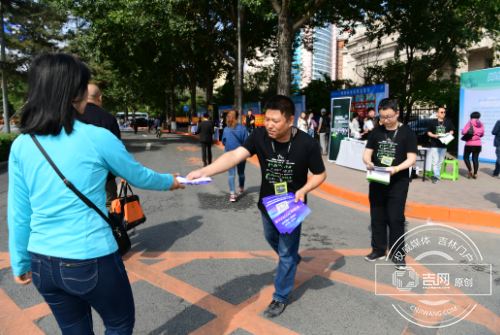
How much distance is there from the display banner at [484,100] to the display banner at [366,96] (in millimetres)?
3530

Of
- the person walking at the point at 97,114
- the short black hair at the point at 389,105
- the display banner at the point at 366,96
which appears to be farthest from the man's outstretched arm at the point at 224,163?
the display banner at the point at 366,96

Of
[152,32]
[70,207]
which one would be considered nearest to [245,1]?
[152,32]

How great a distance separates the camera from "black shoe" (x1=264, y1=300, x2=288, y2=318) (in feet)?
9.39

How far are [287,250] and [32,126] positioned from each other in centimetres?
203

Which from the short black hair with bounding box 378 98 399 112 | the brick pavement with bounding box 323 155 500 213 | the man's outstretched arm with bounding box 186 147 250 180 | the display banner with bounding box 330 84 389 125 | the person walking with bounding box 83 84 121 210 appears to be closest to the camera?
the man's outstretched arm with bounding box 186 147 250 180

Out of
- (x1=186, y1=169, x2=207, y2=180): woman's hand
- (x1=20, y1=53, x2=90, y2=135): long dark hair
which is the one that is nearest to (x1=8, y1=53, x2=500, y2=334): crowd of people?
(x1=20, y1=53, x2=90, y2=135): long dark hair

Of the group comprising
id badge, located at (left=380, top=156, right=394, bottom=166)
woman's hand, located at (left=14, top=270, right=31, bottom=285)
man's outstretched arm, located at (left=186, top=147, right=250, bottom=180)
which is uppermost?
man's outstretched arm, located at (left=186, top=147, right=250, bottom=180)

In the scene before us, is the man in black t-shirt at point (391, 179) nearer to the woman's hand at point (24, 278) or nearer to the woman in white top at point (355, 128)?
the woman's hand at point (24, 278)

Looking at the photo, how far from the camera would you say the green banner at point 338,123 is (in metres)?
11.5

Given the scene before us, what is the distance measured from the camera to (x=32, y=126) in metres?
1.52

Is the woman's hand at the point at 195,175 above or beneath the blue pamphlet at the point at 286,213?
above

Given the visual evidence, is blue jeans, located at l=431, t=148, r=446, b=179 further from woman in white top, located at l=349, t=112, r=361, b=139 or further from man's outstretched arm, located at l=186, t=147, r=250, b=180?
man's outstretched arm, located at l=186, t=147, r=250, b=180

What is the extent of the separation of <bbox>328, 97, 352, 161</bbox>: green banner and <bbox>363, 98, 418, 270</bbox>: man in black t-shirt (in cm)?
753

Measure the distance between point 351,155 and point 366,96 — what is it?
7.94 feet
